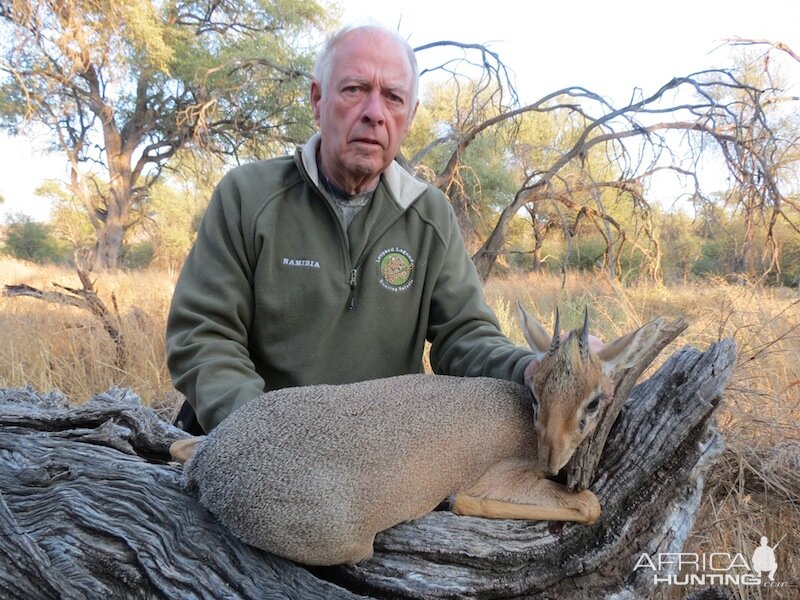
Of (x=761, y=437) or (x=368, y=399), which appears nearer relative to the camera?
(x=368, y=399)

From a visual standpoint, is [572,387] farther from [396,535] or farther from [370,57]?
[370,57]

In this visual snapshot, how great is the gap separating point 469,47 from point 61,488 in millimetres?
5389

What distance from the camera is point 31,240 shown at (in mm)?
28172

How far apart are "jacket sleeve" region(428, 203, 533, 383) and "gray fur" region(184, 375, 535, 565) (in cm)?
57

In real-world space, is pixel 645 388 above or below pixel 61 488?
above

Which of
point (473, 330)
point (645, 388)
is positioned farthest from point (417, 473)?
point (473, 330)

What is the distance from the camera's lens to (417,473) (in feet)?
5.45

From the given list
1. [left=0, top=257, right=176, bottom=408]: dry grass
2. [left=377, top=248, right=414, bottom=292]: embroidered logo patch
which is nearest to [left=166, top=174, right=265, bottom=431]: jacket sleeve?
[left=377, top=248, right=414, bottom=292]: embroidered logo patch

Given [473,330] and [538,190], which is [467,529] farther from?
[538,190]

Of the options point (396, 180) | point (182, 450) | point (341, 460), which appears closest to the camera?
point (341, 460)

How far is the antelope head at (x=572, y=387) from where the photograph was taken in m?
1.69

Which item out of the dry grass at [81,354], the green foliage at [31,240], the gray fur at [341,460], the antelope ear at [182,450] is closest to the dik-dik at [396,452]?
the gray fur at [341,460]

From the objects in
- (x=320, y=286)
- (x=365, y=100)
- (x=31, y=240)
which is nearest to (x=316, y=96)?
(x=365, y=100)

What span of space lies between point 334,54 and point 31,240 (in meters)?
30.8
